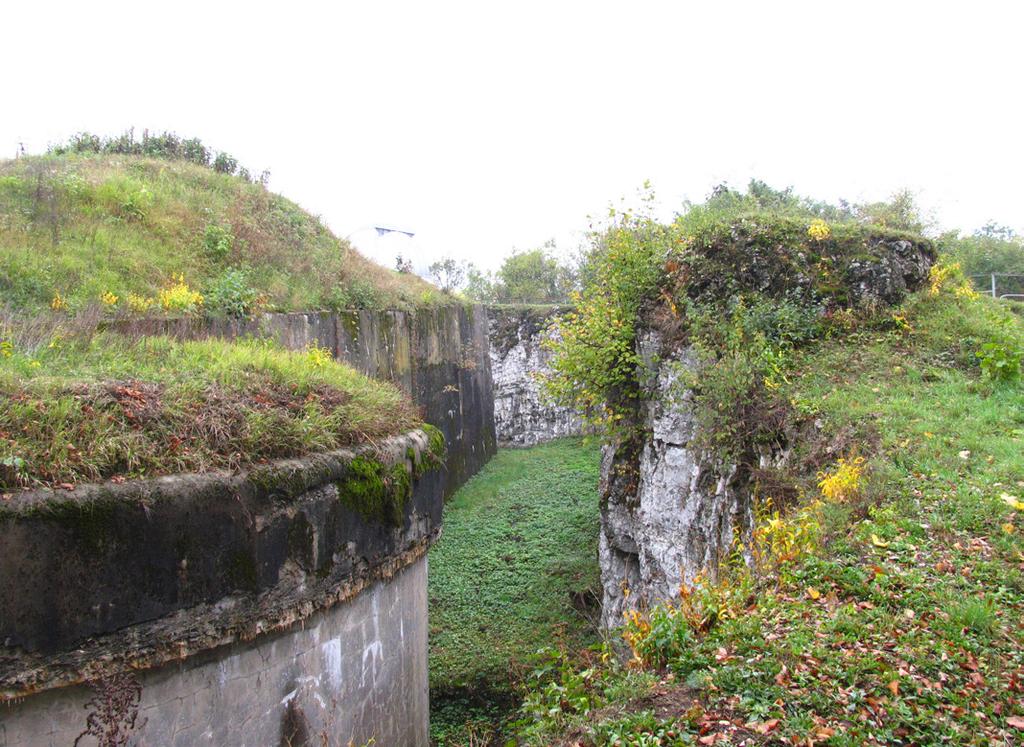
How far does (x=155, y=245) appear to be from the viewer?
977 cm

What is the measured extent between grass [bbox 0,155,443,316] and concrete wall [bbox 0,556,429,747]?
182 inches

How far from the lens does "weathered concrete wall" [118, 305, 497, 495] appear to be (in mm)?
8812

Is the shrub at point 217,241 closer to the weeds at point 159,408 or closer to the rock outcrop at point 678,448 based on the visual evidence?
the weeds at point 159,408

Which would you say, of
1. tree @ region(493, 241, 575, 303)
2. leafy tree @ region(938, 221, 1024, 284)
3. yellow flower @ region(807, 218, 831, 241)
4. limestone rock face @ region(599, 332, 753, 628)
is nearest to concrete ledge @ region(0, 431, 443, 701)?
limestone rock face @ region(599, 332, 753, 628)

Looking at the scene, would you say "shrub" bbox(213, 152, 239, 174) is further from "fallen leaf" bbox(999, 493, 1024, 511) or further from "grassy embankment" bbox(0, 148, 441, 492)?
"fallen leaf" bbox(999, 493, 1024, 511)

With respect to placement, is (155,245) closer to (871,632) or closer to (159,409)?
(159,409)

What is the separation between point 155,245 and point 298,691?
7.58 metres

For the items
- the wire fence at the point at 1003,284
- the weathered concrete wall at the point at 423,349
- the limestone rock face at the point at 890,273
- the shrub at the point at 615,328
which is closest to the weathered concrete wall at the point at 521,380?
the weathered concrete wall at the point at 423,349

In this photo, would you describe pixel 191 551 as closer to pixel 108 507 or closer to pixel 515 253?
pixel 108 507

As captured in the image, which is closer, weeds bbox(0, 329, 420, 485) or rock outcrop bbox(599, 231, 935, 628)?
weeds bbox(0, 329, 420, 485)

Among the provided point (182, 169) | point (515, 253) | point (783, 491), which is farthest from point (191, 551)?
point (515, 253)

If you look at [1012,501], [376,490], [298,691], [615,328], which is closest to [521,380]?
[615,328]

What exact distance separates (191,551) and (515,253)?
116ft

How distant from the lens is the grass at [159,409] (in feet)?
12.2
